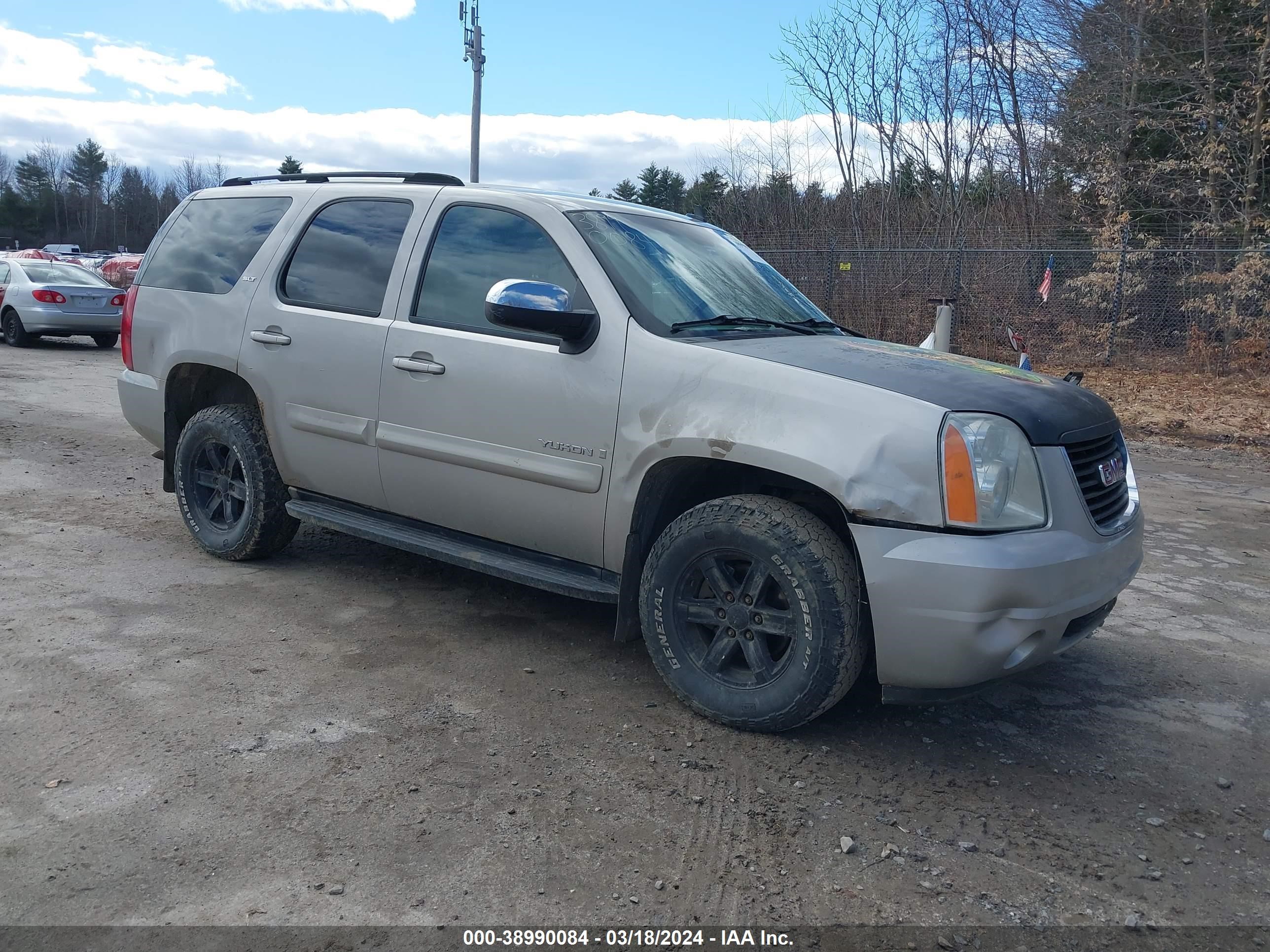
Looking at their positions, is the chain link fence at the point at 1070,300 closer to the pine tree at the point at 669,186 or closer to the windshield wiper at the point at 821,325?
the windshield wiper at the point at 821,325

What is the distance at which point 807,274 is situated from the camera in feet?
62.3

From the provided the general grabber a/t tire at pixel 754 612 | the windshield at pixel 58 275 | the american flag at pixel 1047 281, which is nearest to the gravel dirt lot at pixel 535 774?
the general grabber a/t tire at pixel 754 612

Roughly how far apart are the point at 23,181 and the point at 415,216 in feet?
368

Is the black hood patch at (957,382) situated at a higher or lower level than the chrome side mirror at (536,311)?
lower

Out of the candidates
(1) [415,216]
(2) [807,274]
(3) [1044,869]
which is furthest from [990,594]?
(2) [807,274]

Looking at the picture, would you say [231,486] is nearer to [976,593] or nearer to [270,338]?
[270,338]

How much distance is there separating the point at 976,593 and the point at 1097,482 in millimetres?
801

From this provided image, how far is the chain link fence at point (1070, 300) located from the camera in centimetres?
1588

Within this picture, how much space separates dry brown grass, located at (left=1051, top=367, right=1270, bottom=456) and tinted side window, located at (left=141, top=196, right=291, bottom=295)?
31.6 feet

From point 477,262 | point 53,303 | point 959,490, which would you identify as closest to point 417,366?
point 477,262

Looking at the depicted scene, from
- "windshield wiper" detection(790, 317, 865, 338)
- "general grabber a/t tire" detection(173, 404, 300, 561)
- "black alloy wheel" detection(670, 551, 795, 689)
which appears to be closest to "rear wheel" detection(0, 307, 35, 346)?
"general grabber a/t tire" detection(173, 404, 300, 561)

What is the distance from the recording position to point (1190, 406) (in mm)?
13406

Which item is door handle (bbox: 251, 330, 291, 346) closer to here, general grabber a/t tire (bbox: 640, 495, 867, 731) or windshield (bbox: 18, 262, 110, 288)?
general grabber a/t tire (bbox: 640, 495, 867, 731)

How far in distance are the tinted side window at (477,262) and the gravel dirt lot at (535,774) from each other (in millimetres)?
1404
